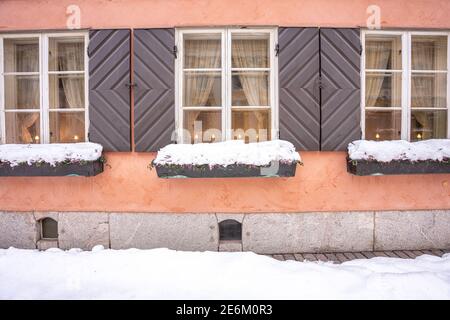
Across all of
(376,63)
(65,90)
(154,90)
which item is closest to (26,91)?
(65,90)

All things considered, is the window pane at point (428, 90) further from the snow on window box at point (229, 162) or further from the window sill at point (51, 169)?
the window sill at point (51, 169)

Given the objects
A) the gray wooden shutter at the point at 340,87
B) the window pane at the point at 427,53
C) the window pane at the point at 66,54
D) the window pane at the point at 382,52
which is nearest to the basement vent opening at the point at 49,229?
the window pane at the point at 66,54

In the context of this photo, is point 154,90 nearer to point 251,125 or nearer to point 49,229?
point 251,125

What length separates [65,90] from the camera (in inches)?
174

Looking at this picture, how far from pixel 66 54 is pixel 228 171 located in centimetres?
299

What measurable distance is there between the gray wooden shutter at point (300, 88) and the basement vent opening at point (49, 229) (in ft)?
11.5

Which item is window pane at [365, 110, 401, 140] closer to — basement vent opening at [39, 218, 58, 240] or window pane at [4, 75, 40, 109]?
basement vent opening at [39, 218, 58, 240]

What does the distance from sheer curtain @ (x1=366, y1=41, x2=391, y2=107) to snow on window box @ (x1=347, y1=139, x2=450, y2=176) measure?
81cm

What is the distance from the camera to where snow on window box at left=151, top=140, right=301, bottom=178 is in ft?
12.5

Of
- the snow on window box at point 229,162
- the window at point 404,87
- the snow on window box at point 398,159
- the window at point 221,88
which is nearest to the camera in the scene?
the snow on window box at point 229,162

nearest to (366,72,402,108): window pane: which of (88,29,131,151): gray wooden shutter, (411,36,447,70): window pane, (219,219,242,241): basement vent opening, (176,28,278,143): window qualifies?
(411,36,447,70): window pane

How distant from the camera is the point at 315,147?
162 inches

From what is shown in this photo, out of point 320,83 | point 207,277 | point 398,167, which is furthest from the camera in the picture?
point 320,83

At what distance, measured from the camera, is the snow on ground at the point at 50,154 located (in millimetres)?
3959
